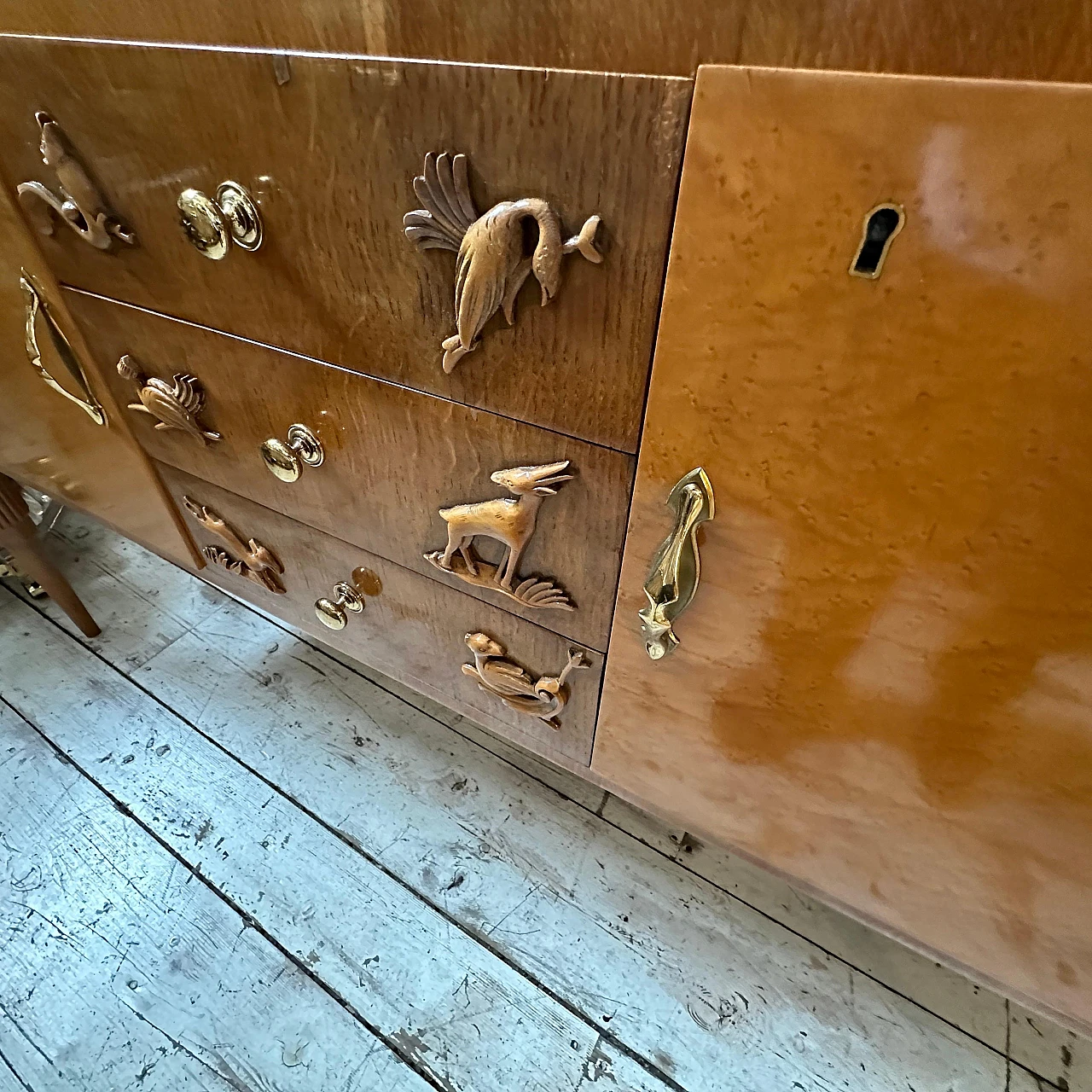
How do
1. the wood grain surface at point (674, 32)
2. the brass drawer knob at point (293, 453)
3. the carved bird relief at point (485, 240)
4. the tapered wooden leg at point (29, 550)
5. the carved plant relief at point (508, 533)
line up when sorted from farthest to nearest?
the tapered wooden leg at point (29, 550) < the brass drawer knob at point (293, 453) < the carved plant relief at point (508, 533) < the carved bird relief at point (485, 240) < the wood grain surface at point (674, 32)

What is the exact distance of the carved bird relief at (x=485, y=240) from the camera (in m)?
0.32

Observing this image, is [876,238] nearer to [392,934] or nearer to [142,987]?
[392,934]

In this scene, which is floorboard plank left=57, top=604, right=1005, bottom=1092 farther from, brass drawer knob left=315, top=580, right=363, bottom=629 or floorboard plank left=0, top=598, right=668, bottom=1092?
brass drawer knob left=315, top=580, right=363, bottom=629

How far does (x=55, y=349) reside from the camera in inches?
24.3

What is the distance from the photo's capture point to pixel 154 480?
2.40 feet

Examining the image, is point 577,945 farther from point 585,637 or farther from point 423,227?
point 423,227

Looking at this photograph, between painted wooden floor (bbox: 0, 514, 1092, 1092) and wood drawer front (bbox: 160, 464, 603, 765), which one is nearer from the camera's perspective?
wood drawer front (bbox: 160, 464, 603, 765)

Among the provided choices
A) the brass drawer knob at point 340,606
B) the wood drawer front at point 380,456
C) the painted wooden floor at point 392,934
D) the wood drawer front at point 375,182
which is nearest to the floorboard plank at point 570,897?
the painted wooden floor at point 392,934

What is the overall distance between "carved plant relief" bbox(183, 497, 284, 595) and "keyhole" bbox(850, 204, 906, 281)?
60 centimetres

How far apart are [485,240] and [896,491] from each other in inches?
9.0

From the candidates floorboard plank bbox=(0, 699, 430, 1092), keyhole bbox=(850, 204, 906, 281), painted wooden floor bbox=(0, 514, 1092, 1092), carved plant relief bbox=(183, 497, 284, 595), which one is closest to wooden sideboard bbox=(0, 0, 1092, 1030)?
keyhole bbox=(850, 204, 906, 281)

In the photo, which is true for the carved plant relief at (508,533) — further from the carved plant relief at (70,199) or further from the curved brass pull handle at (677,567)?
the carved plant relief at (70,199)

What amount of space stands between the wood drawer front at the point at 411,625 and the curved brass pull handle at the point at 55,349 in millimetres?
84

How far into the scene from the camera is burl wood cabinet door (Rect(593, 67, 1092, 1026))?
0.25 metres
